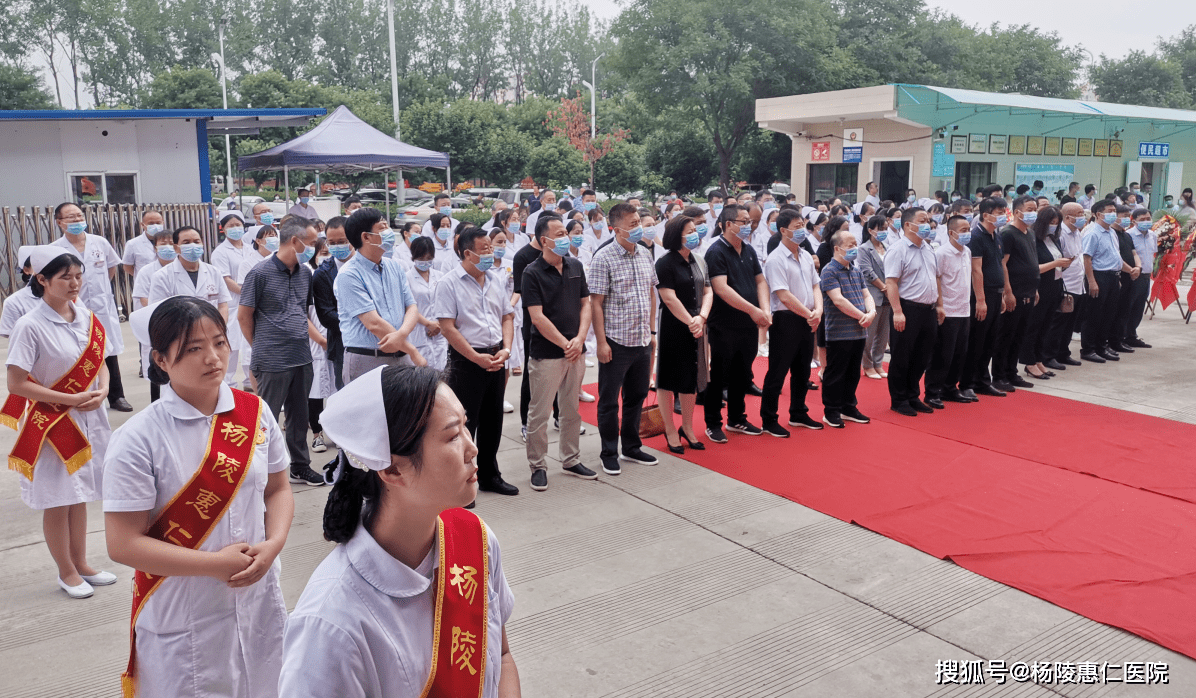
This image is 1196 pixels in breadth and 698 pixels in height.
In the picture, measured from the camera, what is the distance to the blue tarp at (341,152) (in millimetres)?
16391

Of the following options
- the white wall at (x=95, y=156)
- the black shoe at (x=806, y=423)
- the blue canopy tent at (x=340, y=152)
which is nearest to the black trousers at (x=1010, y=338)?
the black shoe at (x=806, y=423)

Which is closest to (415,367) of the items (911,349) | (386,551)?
(386,551)

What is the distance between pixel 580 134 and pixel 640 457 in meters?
31.6

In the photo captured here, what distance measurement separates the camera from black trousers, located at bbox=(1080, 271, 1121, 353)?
9.42 m

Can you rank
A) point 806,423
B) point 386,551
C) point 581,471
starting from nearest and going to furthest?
1. point 386,551
2. point 581,471
3. point 806,423

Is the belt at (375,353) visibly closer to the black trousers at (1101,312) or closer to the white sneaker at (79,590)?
the white sneaker at (79,590)

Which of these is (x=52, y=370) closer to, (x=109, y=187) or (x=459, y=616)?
(x=459, y=616)

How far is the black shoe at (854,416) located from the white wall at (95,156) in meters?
12.8

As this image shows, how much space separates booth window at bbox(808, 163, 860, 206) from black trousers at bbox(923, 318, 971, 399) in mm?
15505

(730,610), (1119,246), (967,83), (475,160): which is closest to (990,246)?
(1119,246)

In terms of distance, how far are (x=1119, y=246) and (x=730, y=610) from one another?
7.89m

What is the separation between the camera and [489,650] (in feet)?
5.69

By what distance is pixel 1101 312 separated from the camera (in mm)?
9594

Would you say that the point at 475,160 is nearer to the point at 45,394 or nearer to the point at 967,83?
the point at 967,83
